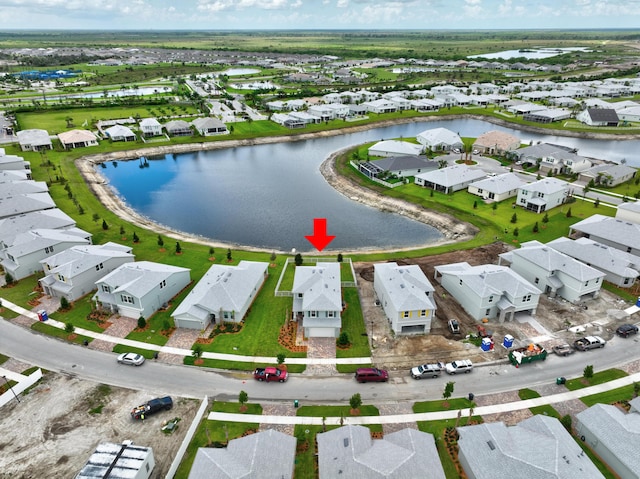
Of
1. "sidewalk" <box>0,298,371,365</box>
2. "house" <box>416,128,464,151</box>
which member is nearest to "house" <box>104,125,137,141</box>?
"house" <box>416,128,464,151</box>

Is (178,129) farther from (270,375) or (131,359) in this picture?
(270,375)

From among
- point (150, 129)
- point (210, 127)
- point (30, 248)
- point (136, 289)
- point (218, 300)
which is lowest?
point (218, 300)

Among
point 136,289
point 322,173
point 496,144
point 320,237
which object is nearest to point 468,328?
point 320,237

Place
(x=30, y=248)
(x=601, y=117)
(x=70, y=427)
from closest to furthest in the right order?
(x=70, y=427) < (x=30, y=248) < (x=601, y=117)

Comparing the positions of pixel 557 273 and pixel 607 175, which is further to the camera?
pixel 607 175

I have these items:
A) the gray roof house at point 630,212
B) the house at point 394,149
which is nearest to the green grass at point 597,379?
the gray roof house at point 630,212

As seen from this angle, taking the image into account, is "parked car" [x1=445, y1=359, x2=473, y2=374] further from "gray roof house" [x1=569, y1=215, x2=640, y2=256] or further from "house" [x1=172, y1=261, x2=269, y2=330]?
"gray roof house" [x1=569, y1=215, x2=640, y2=256]

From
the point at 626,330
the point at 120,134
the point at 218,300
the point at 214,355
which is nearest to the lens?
the point at 214,355
